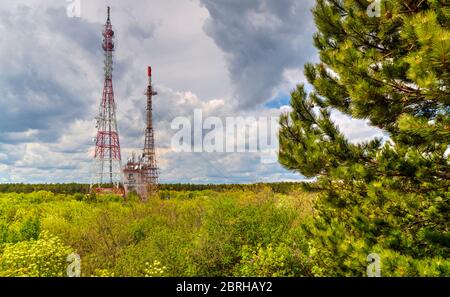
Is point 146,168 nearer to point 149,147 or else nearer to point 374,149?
point 149,147

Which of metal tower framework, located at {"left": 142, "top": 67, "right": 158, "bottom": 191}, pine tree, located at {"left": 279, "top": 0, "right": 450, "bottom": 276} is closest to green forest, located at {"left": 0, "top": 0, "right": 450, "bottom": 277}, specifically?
pine tree, located at {"left": 279, "top": 0, "right": 450, "bottom": 276}

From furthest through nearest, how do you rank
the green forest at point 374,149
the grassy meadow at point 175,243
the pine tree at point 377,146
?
the grassy meadow at point 175,243
the pine tree at point 377,146
the green forest at point 374,149

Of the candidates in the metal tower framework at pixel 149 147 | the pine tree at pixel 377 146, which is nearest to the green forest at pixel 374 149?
the pine tree at pixel 377 146

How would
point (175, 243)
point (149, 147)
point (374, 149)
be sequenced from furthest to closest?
point (149, 147), point (175, 243), point (374, 149)

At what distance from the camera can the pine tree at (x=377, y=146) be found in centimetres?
482

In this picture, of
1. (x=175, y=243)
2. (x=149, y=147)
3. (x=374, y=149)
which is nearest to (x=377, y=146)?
(x=374, y=149)

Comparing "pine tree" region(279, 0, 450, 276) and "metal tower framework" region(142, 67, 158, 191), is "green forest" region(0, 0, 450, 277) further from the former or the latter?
"metal tower framework" region(142, 67, 158, 191)

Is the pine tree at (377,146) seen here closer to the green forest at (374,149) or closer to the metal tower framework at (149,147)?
the green forest at (374,149)

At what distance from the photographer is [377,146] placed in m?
6.05

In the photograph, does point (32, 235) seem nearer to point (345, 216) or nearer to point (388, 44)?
point (345, 216)

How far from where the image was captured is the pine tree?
4.82 metres
